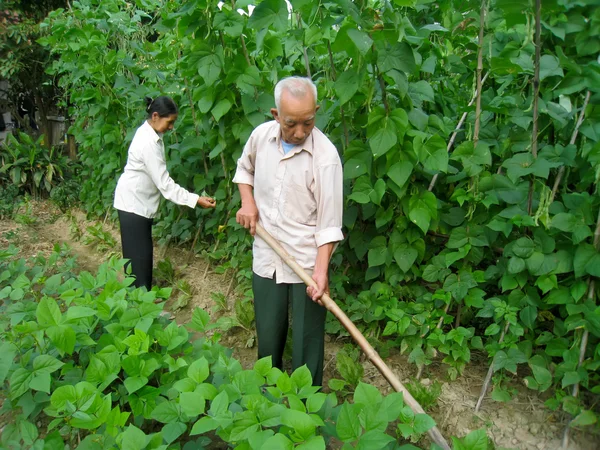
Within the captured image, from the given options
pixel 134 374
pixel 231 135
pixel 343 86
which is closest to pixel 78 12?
pixel 231 135

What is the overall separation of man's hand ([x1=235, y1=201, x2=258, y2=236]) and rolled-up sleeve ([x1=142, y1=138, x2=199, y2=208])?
86 cm

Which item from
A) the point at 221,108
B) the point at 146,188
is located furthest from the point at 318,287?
the point at 146,188

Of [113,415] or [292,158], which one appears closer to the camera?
[113,415]

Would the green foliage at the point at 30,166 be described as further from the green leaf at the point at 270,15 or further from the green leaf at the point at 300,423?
the green leaf at the point at 300,423

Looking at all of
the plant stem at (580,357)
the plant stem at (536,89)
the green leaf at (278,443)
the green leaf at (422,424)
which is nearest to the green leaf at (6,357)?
the green leaf at (278,443)

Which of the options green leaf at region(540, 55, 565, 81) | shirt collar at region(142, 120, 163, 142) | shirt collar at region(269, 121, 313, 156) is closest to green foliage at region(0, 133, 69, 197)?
shirt collar at region(142, 120, 163, 142)

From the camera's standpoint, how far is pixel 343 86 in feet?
7.22

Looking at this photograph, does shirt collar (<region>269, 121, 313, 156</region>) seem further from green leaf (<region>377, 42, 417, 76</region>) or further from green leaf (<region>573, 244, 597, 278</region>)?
green leaf (<region>573, 244, 597, 278</region>)

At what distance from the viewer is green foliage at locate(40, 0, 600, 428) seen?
2041mm

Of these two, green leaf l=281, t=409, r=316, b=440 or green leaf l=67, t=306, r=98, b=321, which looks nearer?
green leaf l=281, t=409, r=316, b=440

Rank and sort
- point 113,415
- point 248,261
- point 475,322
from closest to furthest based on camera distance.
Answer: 1. point 113,415
2. point 475,322
3. point 248,261

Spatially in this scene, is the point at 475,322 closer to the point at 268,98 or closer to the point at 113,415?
the point at 268,98

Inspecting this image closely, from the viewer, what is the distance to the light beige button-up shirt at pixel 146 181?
3.10 meters

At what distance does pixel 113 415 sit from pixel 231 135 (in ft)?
7.51
